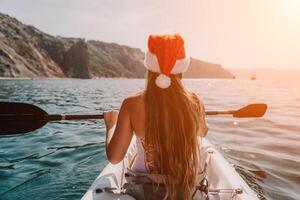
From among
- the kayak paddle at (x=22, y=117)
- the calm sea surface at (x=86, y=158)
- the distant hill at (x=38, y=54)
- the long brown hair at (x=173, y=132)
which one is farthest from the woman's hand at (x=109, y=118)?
the distant hill at (x=38, y=54)

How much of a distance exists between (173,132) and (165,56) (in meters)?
0.72

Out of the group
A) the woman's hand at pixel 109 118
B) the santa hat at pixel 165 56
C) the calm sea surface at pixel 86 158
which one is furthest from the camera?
the calm sea surface at pixel 86 158

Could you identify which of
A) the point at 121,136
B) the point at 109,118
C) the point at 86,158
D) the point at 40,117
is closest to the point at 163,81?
the point at 121,136

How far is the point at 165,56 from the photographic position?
3.07 metres

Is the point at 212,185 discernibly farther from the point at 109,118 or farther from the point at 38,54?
the point at 38,54

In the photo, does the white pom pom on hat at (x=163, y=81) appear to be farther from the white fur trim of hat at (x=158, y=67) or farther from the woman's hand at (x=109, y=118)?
the woman's hand at (x=109, y=118)

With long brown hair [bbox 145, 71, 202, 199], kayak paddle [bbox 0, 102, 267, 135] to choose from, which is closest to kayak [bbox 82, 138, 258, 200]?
long brown hair [bbox 145, 71, 202, 199]

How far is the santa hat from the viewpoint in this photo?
3.06m

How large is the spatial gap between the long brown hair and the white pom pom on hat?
2.6 inches

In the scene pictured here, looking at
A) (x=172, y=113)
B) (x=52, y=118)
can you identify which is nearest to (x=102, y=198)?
(x=172, y=113)

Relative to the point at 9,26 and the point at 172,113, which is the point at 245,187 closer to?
the point at 172,113

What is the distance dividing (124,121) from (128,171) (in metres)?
0.71

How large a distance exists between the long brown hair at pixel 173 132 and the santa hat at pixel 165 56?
82 millimetres

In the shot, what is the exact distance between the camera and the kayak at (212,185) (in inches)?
148
